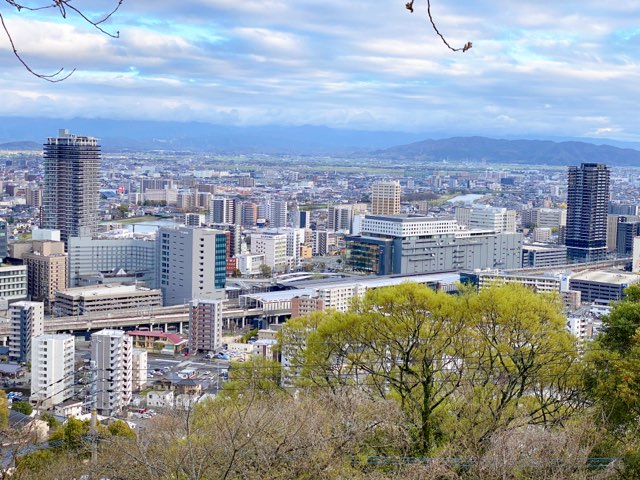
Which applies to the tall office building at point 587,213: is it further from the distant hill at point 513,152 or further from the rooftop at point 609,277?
the distant hill at point 513,152

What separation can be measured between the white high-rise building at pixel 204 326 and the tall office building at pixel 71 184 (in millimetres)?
6871

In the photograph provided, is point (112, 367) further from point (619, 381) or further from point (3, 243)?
point (3, 243)

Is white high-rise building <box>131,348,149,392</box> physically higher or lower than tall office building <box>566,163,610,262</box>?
lower

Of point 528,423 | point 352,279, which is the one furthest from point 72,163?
point 528,423

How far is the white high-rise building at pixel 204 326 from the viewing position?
462 inches

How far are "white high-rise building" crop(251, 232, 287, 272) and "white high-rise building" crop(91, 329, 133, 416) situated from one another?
10420 millimetres

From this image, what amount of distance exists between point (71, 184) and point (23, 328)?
26.2 feet

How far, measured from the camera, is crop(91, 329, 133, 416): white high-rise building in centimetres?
828

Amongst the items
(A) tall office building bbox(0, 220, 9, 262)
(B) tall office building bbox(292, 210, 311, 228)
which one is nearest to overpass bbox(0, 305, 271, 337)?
(A) tall office building bbox(0, 220, 9, 262)

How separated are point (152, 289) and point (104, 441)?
10.9 meters

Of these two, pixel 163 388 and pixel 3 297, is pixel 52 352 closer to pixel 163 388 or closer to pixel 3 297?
pixel 163 388

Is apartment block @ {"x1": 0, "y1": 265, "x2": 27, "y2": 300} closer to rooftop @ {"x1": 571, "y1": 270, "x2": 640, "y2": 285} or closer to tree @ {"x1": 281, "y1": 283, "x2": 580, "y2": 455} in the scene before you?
rooftop @ {"x1": 571, "y1": 270, "x2": 640, "y2": 285}

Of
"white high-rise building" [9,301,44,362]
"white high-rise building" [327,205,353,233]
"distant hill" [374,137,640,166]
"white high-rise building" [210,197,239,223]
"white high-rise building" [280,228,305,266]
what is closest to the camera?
"white high-rise building" [9,301,44,362]

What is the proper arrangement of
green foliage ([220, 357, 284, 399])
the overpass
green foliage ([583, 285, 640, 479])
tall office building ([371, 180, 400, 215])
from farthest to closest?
tall office building ([371, 180, 400, 215]) < the overpass < green foliage ([220, 357, 284, 399]) < green foliage ([583, 285, 640, 479])
